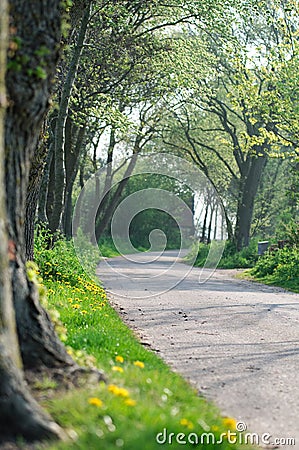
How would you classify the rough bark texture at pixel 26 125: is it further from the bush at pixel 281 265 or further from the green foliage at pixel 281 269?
the bush at pixel 281 265

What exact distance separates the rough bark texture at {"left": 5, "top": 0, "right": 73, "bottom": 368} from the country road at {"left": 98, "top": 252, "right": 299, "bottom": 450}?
69.1 inches

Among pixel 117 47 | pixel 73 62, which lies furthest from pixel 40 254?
pixel 117 47

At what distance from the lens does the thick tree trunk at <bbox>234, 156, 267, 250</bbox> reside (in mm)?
38000

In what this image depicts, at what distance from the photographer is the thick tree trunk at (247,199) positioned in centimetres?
3800

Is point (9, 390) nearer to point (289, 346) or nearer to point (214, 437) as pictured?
point (214, 437)

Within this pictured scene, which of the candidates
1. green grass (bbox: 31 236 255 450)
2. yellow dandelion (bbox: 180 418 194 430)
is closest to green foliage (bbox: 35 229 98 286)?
green grass (bbox: 31 236 255 450)

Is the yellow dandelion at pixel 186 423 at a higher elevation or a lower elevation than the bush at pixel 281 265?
lower

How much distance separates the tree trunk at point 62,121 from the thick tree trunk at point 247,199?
66.9ft

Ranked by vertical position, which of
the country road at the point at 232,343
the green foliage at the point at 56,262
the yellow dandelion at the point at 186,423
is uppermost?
the green foliage at the point at 56,262

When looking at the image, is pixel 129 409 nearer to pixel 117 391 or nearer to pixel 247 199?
pixel 117 391

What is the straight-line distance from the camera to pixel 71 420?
12.8 ft

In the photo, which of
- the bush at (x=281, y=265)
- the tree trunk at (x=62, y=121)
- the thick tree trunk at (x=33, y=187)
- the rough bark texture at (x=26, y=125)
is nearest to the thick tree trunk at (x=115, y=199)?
the bush at (x=281, y=265)

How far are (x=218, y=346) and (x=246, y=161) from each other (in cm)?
3098

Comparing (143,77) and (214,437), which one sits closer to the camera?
(214,437)
